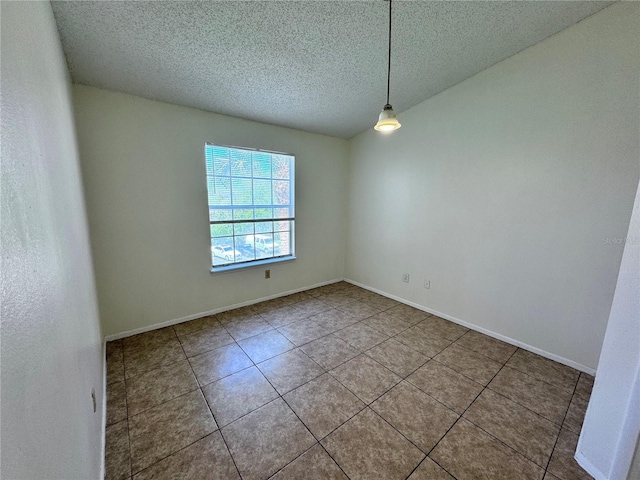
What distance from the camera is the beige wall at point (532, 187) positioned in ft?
6.25

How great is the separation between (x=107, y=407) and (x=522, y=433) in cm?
278

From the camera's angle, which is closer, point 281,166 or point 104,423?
point 104,423

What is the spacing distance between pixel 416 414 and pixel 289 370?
103 cm

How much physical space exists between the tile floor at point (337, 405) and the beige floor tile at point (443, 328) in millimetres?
23

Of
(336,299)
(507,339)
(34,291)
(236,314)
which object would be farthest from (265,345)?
(507,339)

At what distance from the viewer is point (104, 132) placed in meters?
2.32

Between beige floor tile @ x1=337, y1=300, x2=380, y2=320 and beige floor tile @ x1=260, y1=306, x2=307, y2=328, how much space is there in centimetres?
59

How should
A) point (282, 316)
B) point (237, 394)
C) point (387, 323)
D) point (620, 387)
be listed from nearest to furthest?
1. point (620, 387)
2. point (237, 394)
3. point (387, 323)
4. point (282, 316)

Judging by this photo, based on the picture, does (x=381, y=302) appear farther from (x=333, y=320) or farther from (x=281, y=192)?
(x=281, y=192)

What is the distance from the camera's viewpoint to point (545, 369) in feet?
7.09

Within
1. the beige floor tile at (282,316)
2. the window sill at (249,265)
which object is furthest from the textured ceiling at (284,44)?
the beige floor tile at (282,316)

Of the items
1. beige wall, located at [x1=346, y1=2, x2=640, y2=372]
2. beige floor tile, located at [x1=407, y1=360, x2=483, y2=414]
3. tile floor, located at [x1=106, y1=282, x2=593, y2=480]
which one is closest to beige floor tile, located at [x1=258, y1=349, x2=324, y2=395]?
tile floor, located at [x1=106, y1=282, x2=593, y2=480]

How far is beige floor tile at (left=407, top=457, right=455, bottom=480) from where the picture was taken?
51.8 inches

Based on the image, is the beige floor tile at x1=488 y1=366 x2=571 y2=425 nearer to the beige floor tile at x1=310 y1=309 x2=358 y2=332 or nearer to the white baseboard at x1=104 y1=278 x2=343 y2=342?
the beige floor tile at x1=310 y1=309 x2=358 y2=332
